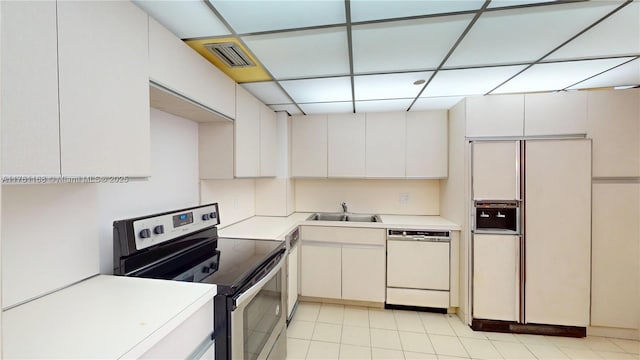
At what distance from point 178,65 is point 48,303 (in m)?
1.16

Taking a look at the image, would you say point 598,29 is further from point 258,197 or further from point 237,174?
point 258,197

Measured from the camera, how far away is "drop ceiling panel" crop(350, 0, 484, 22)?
1162 millimetres

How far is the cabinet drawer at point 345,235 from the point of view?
8.46 feet

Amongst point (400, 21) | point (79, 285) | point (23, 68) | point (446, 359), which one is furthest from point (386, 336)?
point (23, 68)

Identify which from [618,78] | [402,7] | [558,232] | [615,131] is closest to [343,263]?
[558,232]

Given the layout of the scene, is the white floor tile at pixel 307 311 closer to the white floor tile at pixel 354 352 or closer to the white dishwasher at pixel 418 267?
the white floor tile at pixel 354 352

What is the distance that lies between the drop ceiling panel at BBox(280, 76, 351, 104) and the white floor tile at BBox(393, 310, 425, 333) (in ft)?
7.03

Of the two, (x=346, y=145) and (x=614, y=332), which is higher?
(x=346, y=145)

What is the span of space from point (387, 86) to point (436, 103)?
78 centimetres

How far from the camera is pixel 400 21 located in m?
1.29

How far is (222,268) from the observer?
4.42 ft

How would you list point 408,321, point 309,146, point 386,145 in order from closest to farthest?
point 408,321 < point 386,145 < point 309,146

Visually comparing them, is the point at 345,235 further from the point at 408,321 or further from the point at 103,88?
the point at 103,88

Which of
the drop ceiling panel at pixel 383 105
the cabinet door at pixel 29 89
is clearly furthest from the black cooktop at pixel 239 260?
the drop ceiling panel at pixel 383 105
